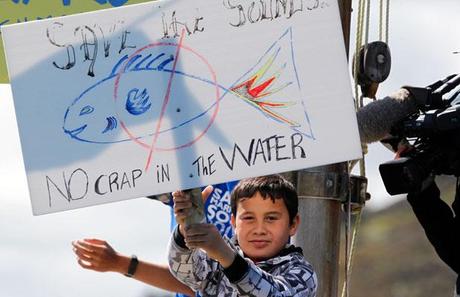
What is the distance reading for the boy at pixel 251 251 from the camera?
5.39 metres

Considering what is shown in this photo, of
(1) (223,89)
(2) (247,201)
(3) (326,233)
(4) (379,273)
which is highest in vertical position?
(1) (223,89)

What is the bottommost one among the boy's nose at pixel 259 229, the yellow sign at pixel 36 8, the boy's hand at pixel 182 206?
the boy's nose at pixel 259 229

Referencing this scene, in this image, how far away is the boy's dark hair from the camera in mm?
5754

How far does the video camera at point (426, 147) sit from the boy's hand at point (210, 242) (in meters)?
1.04

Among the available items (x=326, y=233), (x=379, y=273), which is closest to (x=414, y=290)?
(x=379, y=273)

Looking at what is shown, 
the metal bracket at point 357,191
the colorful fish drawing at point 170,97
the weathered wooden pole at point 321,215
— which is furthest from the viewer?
the metal bracket at point 357,191

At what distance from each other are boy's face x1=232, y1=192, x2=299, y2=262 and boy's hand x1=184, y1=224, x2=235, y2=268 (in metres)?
0.28

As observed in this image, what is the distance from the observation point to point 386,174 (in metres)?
6.25

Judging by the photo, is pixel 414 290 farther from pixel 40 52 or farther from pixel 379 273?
pixel 40 52

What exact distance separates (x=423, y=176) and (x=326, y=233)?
0.81m

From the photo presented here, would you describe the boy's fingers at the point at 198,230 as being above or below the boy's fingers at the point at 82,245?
above

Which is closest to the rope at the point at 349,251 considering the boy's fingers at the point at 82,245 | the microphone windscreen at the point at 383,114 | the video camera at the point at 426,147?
the microphone windscreen at the point at 383,114

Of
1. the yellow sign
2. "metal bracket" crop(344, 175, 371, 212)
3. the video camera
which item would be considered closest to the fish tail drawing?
the video camera

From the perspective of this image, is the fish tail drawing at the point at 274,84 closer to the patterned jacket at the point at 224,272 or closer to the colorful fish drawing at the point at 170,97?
the colorful fish drawing at the point at 170,97
